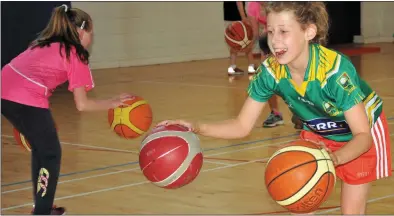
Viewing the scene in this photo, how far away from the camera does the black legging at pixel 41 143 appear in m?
4.96

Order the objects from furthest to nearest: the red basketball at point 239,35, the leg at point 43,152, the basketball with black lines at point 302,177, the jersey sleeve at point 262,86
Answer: the red basketball at point 239,35 → the leg at point 43,152 → the jersey sleeve at point 262,86 → the basketball with black lines at point 302,177

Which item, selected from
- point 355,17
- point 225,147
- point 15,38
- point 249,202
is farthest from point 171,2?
point 249,202

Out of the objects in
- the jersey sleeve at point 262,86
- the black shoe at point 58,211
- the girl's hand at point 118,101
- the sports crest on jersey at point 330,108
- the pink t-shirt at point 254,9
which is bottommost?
the pink t-shirt at point 254,9

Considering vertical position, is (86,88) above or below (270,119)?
above

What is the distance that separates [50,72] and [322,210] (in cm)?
189

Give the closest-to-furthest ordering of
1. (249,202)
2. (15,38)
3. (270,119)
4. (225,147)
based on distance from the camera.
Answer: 1. (249,202)
2. (225,147)
3. (270,119)
4. (15,38)

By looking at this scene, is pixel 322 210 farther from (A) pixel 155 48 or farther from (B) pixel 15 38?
(A) pixel 155 48

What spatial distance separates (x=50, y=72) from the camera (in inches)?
201

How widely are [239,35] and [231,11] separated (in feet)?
10.4

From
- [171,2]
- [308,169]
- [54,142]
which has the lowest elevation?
[171,2]

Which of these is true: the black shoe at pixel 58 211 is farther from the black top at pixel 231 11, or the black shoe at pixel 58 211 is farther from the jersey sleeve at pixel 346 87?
the black top at pixel 231 11

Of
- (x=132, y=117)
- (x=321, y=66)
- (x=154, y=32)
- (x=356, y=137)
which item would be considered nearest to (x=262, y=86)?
(x=321, y=66)

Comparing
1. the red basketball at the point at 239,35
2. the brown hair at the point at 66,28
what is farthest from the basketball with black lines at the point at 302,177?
the red basketball at the point at 239,35

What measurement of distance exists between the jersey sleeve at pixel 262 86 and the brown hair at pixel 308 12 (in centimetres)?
28
